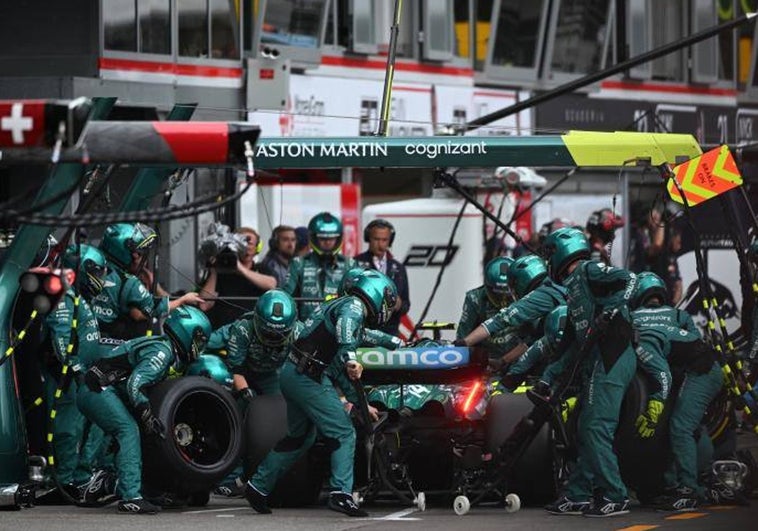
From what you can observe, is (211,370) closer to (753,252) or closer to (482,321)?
(482,321)

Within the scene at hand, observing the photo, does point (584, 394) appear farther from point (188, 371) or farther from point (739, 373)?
point (188, 371)

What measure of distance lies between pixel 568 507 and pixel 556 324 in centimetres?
145

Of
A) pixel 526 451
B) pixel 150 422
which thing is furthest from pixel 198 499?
pixel 526 451

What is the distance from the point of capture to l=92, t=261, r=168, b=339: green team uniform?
50.0 ft

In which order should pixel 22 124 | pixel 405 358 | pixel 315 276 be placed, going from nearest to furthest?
pixel 22 124
pixel 405 358
pixel 315 276

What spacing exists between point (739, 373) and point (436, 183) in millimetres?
2799

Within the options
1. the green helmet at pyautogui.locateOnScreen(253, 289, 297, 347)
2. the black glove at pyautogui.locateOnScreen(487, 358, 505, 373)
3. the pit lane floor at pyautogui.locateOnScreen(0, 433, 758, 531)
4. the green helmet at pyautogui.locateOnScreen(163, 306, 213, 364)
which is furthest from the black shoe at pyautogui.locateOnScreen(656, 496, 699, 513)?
the green helmet at pyautogui.locateOnScreen(163, 306, 213, 364)

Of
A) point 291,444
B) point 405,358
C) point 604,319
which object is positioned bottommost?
point 291,444

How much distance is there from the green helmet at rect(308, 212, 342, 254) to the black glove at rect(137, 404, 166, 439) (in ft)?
11.9

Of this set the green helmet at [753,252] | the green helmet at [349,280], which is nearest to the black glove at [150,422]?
the green helmet at [349,280]

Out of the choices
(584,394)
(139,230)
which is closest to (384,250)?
(139,230)

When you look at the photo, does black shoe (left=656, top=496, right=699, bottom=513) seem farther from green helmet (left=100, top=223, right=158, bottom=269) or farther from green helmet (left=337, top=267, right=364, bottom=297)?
green helmet (left=100, top=223, right=158, bottom=269)

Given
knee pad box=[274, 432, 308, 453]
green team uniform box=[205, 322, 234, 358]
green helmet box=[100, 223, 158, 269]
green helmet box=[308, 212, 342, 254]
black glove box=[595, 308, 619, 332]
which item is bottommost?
knee pad box=[274, 432, 308, 453]

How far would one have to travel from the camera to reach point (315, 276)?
17.7 meters
